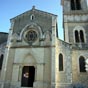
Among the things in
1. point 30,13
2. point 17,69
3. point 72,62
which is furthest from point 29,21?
point 72,62

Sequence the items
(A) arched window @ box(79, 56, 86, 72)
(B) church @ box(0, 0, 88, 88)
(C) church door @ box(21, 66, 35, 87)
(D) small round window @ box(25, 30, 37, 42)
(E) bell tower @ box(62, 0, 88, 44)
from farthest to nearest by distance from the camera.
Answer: (E) bell tower @ box(62, 0, 88, 44)
(D) small round window @ box(25, 30, 37, 42)
(A) arched window @ box(79, 56, 86, 72)
(C) church door @ box(21, 66, 35, 87)
(B) church @ box(0, 0, 88, 88)

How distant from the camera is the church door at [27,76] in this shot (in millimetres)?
17731

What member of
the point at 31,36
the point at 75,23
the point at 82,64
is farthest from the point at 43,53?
the point at 75,23

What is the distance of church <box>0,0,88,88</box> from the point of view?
16.8 metres

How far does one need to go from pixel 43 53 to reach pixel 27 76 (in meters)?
3.80

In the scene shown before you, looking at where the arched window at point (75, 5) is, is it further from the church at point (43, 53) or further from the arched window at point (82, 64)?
the arched window at point (82, 64)

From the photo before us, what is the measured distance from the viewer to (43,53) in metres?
17.8

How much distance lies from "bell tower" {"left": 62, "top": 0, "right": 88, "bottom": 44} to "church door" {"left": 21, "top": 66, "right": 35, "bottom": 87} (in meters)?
6.74

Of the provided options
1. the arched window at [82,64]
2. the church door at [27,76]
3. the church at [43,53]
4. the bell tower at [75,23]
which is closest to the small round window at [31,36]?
the church at [43,53]

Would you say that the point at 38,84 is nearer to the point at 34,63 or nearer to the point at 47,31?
the point at 34,63

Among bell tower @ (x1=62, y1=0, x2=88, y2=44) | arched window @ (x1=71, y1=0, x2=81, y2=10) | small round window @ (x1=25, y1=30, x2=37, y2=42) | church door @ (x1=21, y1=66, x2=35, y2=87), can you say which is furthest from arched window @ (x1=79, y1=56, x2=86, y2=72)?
arched window @ (x1=71, y1=0, x2=81, y2=10)

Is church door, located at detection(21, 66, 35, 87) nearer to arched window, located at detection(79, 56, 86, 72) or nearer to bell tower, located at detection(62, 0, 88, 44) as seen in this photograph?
arched window, located at detection(79, 56, 86, 72)

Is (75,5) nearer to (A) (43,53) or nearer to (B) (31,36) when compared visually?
(B) (31,36)

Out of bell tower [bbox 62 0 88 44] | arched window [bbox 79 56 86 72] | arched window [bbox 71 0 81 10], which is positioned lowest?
arched window [bbox 79 56 86 72]
